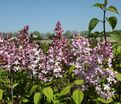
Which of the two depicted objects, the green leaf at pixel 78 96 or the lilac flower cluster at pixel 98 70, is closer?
the green leaf at pixel 78 96

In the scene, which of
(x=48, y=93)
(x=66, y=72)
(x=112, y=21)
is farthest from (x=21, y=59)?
(x=112, y=21)

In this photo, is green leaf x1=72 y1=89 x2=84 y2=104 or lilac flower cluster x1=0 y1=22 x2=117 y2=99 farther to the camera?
lilac flower cluster x1=0 y1=22 x2=117 y2=99

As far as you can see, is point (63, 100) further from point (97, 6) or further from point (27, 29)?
point (27, 29)

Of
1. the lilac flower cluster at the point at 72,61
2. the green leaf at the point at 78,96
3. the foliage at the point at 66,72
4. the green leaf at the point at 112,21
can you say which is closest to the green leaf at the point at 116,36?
the foliage at the point at 66,72

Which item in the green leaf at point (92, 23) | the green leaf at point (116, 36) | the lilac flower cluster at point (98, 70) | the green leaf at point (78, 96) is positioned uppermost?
the green leaf at point (92, 23)

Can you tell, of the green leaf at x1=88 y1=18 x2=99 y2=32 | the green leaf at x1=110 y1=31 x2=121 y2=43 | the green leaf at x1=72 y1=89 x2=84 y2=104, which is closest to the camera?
the green leaf at x1=72 y1=89 x2=84 y2=104

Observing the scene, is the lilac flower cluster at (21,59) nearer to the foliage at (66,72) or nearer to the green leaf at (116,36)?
the foliage at (66,72)

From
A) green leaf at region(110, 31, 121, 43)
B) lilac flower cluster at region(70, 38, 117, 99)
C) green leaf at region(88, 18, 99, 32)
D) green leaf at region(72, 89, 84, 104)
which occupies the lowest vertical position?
green leaf at region(72, 89, 84, 104)

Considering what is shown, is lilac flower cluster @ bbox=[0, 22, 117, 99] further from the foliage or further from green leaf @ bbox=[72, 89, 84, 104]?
green leaf @ bbox=[72, 89, 84, 104]

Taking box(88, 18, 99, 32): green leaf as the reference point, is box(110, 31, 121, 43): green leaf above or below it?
below

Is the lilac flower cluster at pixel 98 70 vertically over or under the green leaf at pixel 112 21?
under

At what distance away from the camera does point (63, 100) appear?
423 centimetres

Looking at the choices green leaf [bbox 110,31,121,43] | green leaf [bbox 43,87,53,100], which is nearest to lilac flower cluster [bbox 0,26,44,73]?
green leaf [bbox 43,87,53,100]

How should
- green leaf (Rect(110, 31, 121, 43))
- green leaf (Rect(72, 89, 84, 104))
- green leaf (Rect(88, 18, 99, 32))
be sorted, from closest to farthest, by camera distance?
green leaf (Rect(72, 89, 84, 104))
green leaf (Rect(110, 31, 121, 43))
green leaf (Rect(88, 18, 99, 32))
